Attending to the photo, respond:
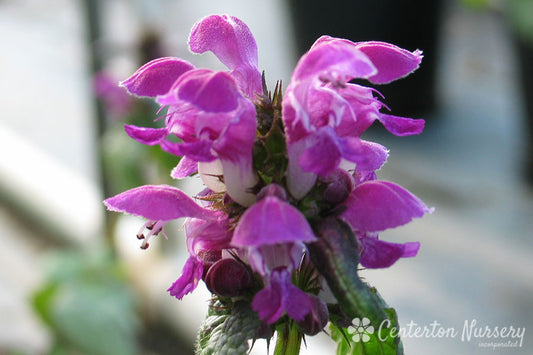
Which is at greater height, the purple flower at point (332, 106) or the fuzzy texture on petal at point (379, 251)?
the purple flower at point (332, 106)

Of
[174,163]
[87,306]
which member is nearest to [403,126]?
[174,163]

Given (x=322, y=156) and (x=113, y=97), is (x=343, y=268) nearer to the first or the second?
(x=322, y=156)

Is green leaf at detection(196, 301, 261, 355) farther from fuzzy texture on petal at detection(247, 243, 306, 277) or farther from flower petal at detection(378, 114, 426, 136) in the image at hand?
flower petal at detection(378, 114, 426, 136)

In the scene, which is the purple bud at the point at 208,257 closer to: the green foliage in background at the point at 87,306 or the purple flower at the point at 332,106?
the purple flower at the point at 332,106

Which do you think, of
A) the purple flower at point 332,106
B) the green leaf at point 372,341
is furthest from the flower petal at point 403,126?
the green leaf at point 372,341

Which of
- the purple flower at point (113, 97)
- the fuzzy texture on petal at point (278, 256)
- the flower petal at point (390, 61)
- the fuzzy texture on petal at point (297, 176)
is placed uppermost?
the flower petal at point (390, 61)

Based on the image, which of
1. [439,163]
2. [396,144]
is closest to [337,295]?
[439,163]
